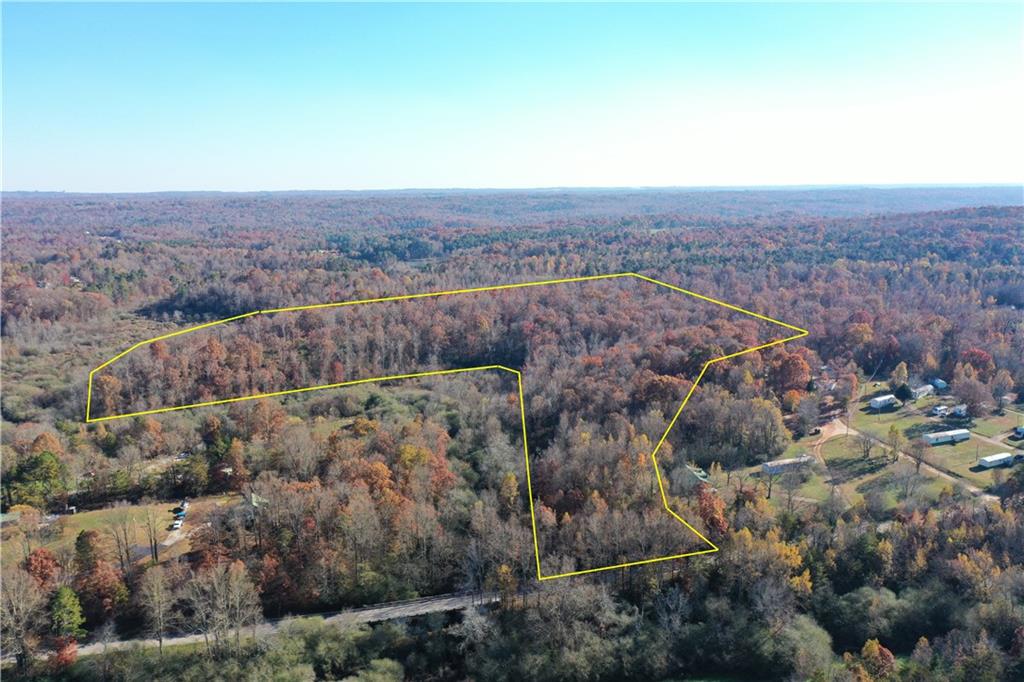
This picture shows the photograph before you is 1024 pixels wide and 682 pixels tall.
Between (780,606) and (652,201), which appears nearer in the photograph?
(780,606)

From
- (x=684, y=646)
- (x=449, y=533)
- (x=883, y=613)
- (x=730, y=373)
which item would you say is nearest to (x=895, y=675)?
(x=883, y=613)

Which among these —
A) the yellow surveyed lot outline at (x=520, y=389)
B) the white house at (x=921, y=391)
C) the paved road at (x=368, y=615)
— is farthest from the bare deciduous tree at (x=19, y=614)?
the white house at (x=921, y=391)

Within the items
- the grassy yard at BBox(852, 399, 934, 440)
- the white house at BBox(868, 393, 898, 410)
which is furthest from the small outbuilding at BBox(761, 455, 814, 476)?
the white house at BBox(868, 393, 898, 410)

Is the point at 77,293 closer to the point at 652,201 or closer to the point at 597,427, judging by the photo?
the point at 597,427

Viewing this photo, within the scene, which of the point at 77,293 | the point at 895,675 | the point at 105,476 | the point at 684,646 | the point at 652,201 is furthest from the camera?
the point at 652,201

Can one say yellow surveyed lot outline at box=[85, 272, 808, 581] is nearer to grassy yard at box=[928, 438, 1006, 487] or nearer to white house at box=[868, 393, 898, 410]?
white house at box=[868, 393, 898, 410]

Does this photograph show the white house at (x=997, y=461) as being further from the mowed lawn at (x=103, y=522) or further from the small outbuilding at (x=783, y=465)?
the mowed lawn at (x=103, y=522)
